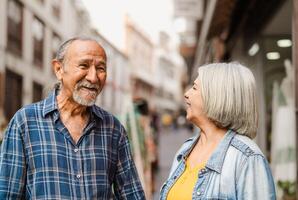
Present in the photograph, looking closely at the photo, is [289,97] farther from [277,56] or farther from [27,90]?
[27,90]

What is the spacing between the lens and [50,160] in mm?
2375

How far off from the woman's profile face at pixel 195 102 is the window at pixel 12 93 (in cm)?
212

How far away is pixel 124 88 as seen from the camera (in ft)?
21.3

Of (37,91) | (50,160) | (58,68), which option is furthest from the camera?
(37,91)

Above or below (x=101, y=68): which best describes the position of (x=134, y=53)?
above

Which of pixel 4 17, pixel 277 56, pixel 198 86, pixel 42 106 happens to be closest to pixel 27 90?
pixel 4 17

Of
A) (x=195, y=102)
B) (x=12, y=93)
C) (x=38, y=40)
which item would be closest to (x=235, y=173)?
(x=195, y=102)

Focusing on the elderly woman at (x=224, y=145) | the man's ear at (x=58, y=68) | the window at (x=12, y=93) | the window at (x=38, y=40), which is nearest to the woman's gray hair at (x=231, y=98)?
the elderly woman at (x=224, y=145)

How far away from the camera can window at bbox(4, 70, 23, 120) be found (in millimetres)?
4020

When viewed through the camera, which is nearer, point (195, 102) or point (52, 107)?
point (195, 102)

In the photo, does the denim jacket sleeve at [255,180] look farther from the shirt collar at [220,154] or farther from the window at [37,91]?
the window at [37,91]

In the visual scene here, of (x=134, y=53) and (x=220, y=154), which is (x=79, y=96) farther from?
(x=134, y=53)

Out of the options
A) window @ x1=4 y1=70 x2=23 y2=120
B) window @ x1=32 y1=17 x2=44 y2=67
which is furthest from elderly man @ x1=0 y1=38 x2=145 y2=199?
window @ x1=32 y1=17 x2=44 y2=67

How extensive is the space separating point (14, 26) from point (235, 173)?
267 cm
